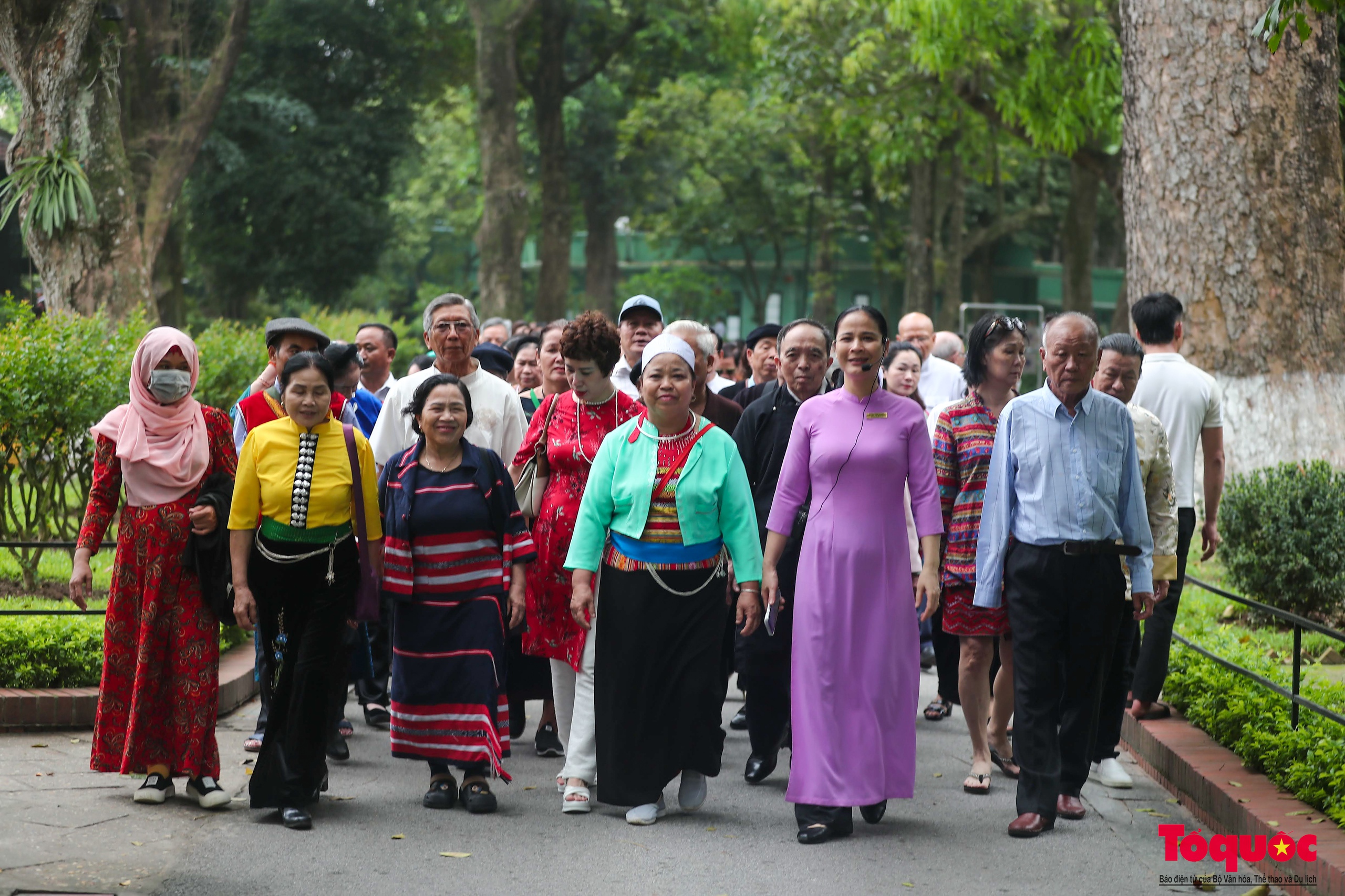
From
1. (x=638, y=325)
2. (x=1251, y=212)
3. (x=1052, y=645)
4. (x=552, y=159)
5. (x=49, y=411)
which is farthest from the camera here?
(x=552, y=159)

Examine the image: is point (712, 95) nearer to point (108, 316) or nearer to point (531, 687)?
point (108, 316)

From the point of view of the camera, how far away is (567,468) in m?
6.81

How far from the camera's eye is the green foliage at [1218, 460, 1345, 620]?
28.4ft

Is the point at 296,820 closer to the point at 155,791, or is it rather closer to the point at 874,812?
the point at 155,791

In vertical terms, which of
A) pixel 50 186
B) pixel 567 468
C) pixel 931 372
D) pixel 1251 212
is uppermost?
pixel 50 186

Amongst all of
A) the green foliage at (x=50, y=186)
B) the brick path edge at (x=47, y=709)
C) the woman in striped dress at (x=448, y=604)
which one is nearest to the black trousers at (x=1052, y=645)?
the woman in striped dress at (x=448, y=604)

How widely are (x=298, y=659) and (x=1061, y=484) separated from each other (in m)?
3.23

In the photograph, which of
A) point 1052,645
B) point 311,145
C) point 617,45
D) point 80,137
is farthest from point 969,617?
point 617,45

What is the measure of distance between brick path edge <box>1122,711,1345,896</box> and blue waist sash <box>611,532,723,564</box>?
2.22 m

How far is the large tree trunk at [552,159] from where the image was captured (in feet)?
97.0

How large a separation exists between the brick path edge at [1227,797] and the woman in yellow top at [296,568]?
3.51 m

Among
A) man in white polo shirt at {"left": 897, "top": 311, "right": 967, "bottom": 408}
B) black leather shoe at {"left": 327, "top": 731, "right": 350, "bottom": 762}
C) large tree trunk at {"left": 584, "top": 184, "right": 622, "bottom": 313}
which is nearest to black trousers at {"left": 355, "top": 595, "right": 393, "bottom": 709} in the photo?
black leather shoe at {"left": 327, "top": 731, "right": 350, "bottom": 762}

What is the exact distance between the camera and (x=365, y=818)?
6.07 meters

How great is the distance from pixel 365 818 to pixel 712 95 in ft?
107
